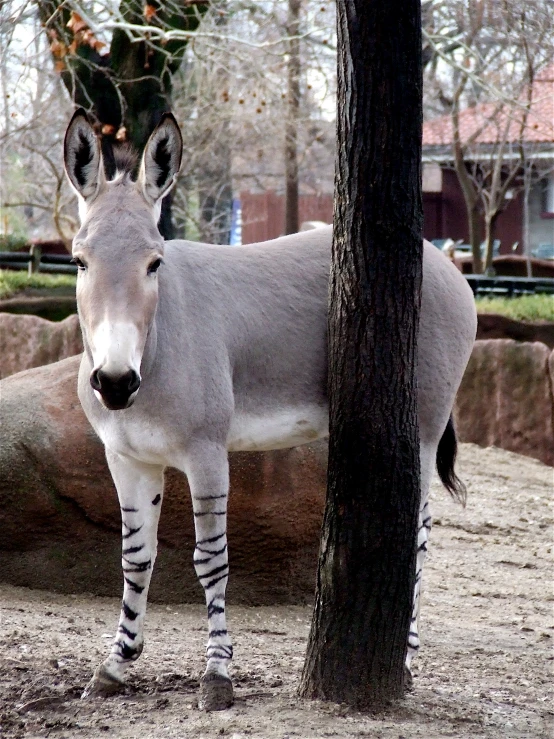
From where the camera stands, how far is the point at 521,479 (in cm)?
945

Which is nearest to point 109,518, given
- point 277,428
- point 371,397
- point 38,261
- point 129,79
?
point 277,428

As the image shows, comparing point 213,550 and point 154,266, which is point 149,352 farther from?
point 213,550

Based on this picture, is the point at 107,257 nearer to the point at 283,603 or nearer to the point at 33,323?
the point at 283,603

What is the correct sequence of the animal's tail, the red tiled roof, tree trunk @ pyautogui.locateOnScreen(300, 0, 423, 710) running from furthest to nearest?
the red tiled roof → the animal's tail → tree trunk @ pyautogui.locateOnScreen(300, 0, 423, 710)

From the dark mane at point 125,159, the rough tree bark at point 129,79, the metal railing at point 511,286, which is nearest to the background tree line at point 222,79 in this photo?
the rough tree bark at point 129,79

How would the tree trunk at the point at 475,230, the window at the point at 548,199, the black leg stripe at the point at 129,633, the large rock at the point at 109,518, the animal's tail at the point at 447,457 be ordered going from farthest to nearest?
the window at the point at 548,199, the tree trunk at the point at 475,230, the large rock at the point at 109,518, the animal's tail at the point at 447,457, the black leg stripe at the point at 129,633

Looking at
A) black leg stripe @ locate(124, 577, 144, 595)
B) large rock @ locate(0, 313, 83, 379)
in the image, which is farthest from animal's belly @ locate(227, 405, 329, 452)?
large rock @ locate(0, 313, 83, 379)

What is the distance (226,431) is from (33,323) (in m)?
7.19

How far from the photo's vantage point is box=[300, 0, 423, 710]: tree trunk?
3648 millimetres

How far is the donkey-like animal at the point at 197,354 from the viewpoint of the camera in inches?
138

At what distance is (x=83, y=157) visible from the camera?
12.2 feet

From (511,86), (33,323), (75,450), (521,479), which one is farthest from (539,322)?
(75,450)

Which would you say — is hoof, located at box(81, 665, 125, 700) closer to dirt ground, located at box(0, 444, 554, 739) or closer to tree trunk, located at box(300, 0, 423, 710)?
dirt ground, located at box(0, 444, 554, 739)

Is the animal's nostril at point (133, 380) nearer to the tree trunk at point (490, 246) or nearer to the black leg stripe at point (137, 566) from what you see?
the black leg stripe at point (137, 566)
